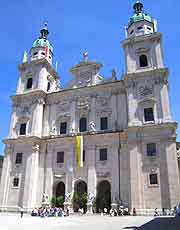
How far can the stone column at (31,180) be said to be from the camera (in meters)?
32.4

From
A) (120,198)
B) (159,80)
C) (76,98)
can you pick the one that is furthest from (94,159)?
(159,80)

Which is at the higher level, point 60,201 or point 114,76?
point 114,76

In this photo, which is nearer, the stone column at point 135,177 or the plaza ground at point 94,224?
the plaza ground at point 94,224

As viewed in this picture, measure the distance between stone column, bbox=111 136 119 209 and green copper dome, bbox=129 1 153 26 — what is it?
19.9 meters

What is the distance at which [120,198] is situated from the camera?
29.5 meters

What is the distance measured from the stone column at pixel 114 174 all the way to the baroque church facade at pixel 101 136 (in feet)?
0.38

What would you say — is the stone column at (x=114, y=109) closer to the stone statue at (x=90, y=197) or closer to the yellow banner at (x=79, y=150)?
the yellow banner at (x=79, y=150)

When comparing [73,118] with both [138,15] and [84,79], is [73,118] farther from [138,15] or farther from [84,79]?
[138,15]

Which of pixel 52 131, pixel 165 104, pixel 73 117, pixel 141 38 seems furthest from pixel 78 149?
pixel 141 38

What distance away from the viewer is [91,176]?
31.7 metres

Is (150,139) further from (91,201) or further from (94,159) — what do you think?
(91,201)

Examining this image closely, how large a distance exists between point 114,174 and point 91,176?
295cm

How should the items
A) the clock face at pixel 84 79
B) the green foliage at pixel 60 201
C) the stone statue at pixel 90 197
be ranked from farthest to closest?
the clock face at pixel 84 79 → the green foliage at pixel 60 201 → the stone statue at pixel 90 197

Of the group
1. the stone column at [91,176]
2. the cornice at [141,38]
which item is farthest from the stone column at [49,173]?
the cornice at [141,38]
